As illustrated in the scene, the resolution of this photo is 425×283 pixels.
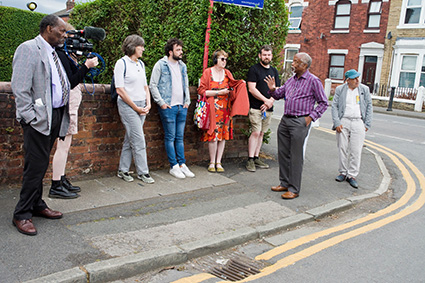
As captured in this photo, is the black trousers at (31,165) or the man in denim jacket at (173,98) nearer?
the black trousers at (31,165)

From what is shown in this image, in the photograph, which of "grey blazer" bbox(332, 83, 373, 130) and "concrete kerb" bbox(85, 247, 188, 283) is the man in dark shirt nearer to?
"grey blazer" bbox(332, 83, 373, 130)

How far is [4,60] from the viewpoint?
14812 mm

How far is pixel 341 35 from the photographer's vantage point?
28.2m

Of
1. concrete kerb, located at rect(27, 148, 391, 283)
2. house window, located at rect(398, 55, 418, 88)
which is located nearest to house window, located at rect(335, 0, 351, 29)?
house window, located at rect(398, 55, 418, 88)

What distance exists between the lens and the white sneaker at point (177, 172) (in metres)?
6.45

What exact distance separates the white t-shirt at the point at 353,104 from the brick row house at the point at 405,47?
65.1ft

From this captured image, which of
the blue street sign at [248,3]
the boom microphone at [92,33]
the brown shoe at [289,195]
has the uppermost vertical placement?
the blue street sign at [248,3]

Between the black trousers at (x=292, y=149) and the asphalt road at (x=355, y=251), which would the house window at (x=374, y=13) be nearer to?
the asphalt road at (x=355, y=251)

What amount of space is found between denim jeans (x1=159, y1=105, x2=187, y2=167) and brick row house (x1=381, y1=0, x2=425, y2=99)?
71.7 ft

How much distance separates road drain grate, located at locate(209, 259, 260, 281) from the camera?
3.78 m

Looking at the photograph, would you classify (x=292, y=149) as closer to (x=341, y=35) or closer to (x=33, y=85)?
(x=33, y=85)

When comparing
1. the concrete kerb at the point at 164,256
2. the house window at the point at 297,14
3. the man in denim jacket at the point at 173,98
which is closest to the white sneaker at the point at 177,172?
the man in denim jacket at the point at 173,98

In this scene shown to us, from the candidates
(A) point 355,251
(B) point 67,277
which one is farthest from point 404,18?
(B) point 67,277

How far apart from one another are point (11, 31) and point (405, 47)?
22596 mm
